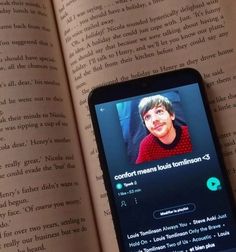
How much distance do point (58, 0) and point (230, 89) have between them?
0.21 meters

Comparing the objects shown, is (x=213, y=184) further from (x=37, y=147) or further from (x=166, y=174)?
(x=37, y=147)

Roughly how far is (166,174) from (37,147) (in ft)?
0.42

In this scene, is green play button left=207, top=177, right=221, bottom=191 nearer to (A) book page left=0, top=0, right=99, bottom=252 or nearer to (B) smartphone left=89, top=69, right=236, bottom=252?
(B) smartphone left=89, top=69, right=236, bottom=252

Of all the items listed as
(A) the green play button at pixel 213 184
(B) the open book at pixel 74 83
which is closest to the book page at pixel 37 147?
(B) the open book at pixel 74 83

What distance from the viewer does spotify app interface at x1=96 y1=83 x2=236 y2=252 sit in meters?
0.48

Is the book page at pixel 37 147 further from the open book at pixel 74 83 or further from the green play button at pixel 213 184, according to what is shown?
the green play button at pixel 213 184

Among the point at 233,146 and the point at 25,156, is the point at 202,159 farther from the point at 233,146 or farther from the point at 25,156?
the point at 25,156

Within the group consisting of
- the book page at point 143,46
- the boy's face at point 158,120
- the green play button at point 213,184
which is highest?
the book page at point 143,46

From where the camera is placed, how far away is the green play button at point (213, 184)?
49 cm

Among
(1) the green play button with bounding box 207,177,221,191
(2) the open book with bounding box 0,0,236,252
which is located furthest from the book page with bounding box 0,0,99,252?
(1) the green play button with bounding box 207,177,221,191

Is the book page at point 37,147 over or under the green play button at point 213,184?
over

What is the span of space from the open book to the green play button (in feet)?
0.07

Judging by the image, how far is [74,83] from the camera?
553 millimetres

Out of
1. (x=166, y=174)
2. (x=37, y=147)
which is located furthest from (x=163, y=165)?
(x=37, y=147)
